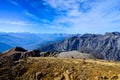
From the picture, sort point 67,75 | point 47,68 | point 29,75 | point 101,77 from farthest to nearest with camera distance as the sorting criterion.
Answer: point 47,68, point 29,75, point 67,75, point 101,77

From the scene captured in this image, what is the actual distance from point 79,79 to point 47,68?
29.4ft

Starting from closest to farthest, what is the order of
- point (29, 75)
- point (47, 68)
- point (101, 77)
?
point (101, 77) → point (29, 75) → point (47, 68)

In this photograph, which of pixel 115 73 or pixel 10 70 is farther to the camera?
pixel 10 70

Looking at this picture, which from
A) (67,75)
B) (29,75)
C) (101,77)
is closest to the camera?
(101,77)

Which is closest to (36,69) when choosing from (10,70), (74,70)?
(10,70)

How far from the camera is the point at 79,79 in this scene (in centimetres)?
3039

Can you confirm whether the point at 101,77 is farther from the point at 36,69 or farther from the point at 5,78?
the point at 5,78

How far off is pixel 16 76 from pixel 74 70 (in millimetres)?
11250

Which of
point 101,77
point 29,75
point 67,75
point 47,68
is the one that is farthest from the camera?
A: point 47,68

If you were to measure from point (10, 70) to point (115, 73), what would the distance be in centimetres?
2029

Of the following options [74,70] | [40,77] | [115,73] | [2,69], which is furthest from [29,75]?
[115,73]

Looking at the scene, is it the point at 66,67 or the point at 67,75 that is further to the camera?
the point at 66,67

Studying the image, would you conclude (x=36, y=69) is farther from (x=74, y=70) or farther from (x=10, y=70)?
(x=74, y=70)

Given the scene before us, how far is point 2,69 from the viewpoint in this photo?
36656mm
